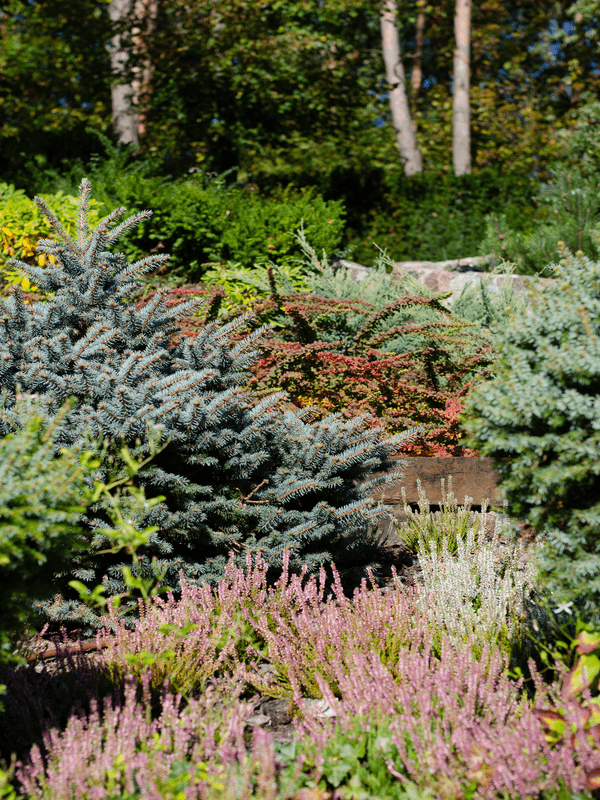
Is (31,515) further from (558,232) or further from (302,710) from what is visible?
(558,232)

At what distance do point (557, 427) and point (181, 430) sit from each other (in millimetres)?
1646

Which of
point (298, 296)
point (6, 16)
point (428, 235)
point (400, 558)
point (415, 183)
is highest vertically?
point (6, 16)

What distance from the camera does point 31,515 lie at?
173 cm

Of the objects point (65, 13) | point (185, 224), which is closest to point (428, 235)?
point (185, 224)

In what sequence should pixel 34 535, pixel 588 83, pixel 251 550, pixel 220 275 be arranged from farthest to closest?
pixel 588 83, pixel 220 275, pixel 251 550, pixel 34 535

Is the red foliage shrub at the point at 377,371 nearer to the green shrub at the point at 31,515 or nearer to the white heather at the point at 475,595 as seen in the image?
the white heather at the point at 475,595

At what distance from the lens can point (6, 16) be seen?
18125mm

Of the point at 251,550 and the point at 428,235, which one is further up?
the point at 428,235

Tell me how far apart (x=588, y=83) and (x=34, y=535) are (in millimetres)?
23204

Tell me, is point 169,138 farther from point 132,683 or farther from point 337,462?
point 132,683

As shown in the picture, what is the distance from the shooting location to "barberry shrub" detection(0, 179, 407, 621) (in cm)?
288

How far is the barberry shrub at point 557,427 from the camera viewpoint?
6.60 feet

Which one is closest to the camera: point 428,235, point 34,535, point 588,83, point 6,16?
point 34,535

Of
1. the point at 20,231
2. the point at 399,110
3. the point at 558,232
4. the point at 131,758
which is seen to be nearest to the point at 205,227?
the point at 20,231
